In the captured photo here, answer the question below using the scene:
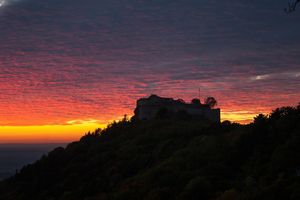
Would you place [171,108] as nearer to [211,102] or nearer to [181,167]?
[211,102]

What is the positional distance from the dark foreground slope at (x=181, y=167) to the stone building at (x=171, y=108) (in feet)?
63.1

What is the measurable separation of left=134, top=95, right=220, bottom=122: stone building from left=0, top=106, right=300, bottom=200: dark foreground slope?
19.2 m

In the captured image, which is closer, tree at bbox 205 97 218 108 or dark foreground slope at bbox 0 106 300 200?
dark foreground slope at bbox 0 106 300 200

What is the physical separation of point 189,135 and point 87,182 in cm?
1312

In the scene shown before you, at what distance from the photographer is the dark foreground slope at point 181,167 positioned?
25969mm

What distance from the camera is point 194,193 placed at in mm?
26094

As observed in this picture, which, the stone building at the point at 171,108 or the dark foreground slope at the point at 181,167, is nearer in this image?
the dark foreground slope at the point at 181,167

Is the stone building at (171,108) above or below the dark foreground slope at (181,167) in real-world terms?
above

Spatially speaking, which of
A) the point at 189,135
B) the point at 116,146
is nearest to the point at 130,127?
the point at 116,146

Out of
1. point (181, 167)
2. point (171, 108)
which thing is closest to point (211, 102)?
point (171, 108)

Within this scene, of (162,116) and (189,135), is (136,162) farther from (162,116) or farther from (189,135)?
(162,116)

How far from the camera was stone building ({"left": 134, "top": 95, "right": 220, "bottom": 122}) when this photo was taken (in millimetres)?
80500

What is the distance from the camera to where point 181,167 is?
112 feet

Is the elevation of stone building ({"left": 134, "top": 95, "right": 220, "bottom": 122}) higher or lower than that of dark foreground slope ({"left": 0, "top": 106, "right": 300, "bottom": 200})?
higher
